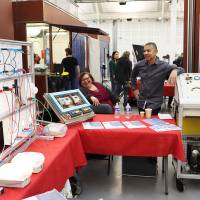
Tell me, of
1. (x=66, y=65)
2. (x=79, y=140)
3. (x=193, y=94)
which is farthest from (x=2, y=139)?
(x=66, y=65)

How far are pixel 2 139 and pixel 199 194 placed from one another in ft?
6.03

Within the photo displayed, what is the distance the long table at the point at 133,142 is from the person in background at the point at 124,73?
14.6ft

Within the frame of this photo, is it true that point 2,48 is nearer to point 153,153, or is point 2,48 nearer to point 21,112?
point 21,112

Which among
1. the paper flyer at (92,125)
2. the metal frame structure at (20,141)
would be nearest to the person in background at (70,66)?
the paper flyer at (92,125)

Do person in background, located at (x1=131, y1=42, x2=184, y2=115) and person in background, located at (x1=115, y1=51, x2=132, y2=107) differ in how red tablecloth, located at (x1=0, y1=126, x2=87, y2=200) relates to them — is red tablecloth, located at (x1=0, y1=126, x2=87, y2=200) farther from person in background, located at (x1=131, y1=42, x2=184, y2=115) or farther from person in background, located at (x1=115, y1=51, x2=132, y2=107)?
person in background, located at (x1=115, y1=51, x2=132, y2=107)

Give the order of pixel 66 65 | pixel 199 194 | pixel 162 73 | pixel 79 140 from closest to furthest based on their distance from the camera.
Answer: pixel 79 140 < pixel 199 194 < pixel 162 73 < pixel 66 65

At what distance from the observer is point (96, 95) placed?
3822mm

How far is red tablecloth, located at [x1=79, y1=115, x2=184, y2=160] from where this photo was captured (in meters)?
2.63

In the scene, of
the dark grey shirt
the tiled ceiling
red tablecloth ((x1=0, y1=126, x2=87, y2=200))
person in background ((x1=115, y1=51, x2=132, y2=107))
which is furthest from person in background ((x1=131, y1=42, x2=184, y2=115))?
the tiled ceiling

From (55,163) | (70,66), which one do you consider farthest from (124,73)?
(55,163)

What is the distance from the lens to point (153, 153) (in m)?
2.69

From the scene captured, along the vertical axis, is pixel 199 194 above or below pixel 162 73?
below

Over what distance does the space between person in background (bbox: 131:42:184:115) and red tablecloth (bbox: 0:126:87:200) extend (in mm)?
1084

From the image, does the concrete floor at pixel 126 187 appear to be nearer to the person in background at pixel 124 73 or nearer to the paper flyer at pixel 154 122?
the paper flyer at pixel 154 122
